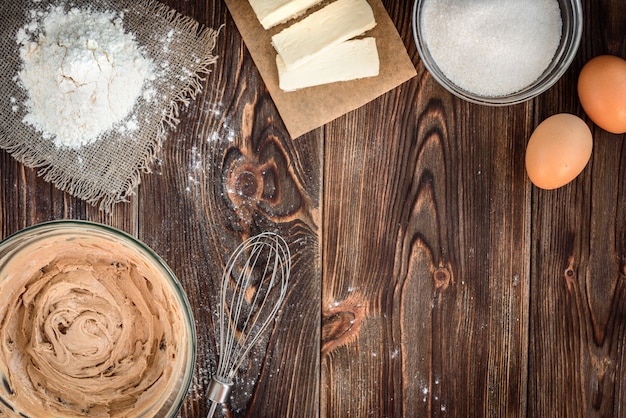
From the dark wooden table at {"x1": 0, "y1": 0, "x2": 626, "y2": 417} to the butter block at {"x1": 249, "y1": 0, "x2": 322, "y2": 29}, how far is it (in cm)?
6

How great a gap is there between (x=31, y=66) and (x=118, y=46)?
147mm

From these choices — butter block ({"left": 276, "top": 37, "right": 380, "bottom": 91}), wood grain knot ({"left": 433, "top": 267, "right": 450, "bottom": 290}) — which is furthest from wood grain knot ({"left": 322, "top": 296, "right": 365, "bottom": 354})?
butter block ({"left": 276, "top": 37, "right": 380, "bottom": 91})

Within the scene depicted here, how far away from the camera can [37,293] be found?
1.02 m

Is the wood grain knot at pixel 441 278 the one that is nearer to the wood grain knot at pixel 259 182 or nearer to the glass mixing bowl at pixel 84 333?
the wood grain knot at pixel 259 182

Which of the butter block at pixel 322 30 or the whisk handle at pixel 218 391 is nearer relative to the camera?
the whisk handle at pixel 218 391

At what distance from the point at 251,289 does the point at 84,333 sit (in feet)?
0.93

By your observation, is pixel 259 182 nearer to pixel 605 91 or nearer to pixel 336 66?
pixel 336 66

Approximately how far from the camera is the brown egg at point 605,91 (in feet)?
3.37

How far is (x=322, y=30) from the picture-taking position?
1.09 meters

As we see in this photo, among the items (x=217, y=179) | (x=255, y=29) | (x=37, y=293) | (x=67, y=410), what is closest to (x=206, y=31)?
(x=255, y=29)

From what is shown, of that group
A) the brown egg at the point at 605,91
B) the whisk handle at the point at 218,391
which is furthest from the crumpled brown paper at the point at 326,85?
the whisk handle at the point at 218,391

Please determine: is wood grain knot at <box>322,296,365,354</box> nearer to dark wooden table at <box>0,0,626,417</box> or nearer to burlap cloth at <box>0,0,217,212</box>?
dark wooden table at <box>0,0,626,417</box>

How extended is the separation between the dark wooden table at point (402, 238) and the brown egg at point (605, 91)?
0.05 metres

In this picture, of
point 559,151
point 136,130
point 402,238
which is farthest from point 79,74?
point 559,151
